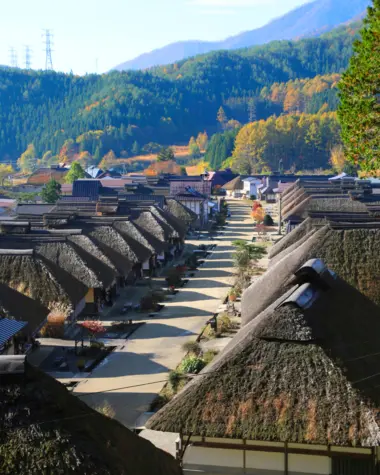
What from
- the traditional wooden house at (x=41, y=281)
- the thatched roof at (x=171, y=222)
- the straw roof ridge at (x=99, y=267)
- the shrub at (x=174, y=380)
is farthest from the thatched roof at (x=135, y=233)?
the shrub at (x=174, y=380)

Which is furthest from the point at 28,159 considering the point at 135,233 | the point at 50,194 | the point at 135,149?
the point at 135,233

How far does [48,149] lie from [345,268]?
17847cm

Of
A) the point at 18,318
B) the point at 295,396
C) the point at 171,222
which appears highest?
the point at 295,396

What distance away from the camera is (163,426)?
13.1 metres

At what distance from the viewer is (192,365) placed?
73.3 ft

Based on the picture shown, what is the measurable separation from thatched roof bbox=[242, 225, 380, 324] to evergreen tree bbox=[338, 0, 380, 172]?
467 cm

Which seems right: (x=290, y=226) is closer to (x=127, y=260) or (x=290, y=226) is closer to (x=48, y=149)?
(x=127, y=260)

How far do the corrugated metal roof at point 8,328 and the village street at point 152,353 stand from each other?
2.49 metres

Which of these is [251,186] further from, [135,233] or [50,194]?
[135,233]

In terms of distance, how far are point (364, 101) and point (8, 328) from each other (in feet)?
43.0

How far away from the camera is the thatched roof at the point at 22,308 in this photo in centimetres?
2349

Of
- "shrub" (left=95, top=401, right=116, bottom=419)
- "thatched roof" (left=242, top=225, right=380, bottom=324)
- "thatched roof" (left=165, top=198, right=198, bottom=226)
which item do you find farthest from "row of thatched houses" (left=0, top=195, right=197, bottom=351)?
"thatched roof" (left=165, top=198, right=198, bottom=226)

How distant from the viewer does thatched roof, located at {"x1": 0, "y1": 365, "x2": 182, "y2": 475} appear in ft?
31.2

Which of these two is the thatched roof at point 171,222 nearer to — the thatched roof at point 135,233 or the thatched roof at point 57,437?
the thatched roof at point 135,233
